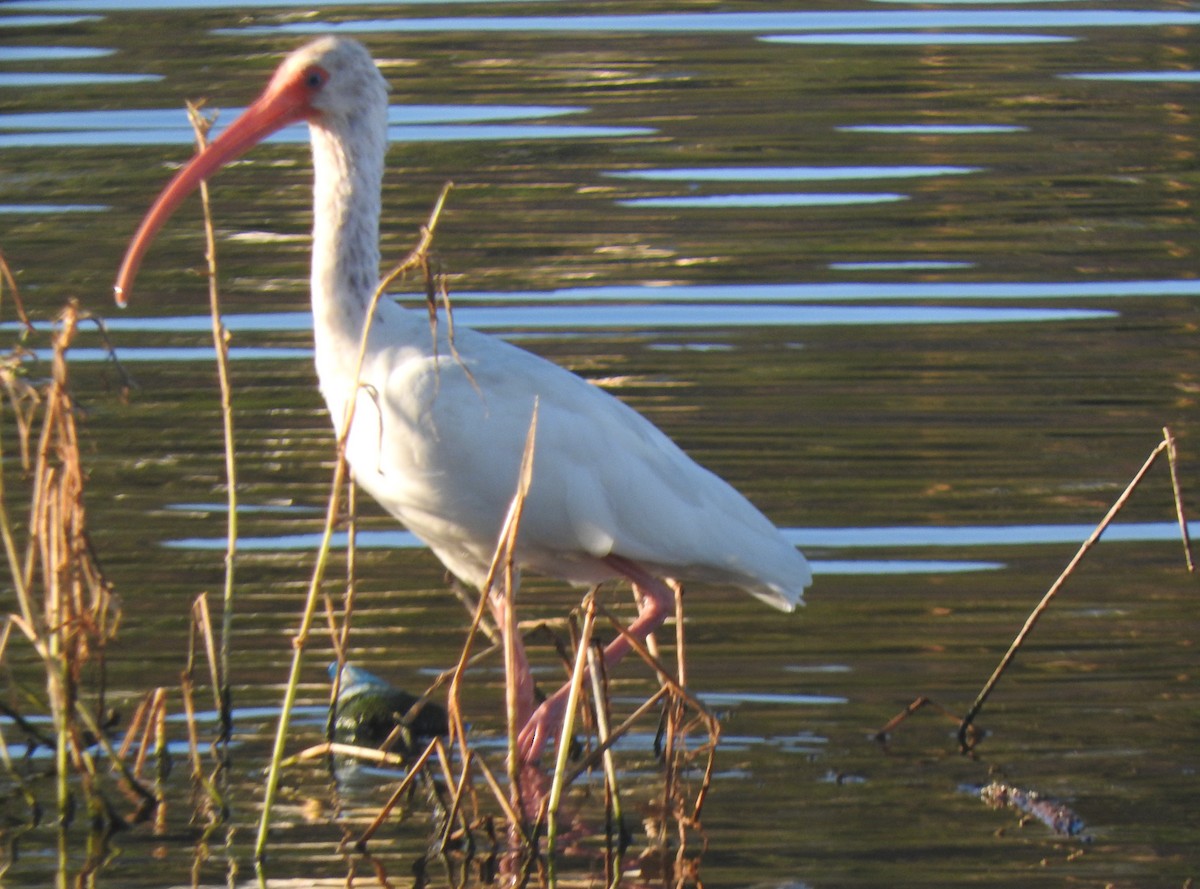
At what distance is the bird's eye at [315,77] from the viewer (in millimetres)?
7371

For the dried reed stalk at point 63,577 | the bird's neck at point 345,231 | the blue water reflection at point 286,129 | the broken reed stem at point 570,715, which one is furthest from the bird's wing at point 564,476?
the blue water reflection at point 286,129

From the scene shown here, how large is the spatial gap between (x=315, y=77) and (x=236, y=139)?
1.19 feet

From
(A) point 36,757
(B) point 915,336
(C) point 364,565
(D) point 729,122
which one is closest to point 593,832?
(A) point 36,757

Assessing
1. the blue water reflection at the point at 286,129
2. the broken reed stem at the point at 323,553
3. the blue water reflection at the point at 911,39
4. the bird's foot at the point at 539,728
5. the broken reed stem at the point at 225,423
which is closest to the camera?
the broken reed stem at the point at 323,553

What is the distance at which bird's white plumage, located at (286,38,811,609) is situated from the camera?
7.09 metres

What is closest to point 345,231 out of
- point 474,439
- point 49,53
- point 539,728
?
point 474,439

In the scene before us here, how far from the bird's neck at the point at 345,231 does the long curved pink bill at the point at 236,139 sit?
0.35 ft

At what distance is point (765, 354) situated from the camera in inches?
452

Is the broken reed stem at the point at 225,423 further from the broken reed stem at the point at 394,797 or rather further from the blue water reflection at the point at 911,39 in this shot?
the blue water reflection at the point at 911,39

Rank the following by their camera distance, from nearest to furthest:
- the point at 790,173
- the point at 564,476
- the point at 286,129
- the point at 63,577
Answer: the point at 63,577, the point at 564,476, the point at 790,173, the point at 286,129

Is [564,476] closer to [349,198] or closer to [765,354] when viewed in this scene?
[349,198]

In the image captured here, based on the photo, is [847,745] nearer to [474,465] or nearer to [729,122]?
[474,465]

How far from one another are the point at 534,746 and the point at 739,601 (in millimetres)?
1919

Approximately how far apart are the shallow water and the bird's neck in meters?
0.81
